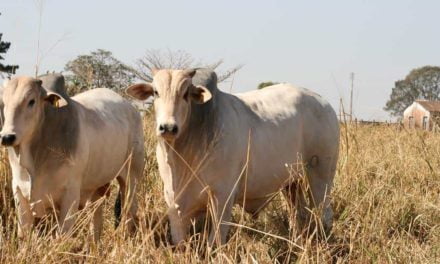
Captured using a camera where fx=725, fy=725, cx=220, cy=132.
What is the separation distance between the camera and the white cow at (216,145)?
15.8 ft

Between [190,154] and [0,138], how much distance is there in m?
1.26

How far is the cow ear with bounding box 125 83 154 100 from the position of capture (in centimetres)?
511

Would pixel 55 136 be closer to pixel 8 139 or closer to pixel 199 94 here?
pixel 8 139

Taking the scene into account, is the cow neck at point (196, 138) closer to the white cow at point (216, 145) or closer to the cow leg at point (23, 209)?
the white cow at point (216, 145)

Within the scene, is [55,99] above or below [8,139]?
above

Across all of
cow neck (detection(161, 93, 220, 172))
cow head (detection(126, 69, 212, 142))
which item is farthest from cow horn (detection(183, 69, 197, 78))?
cow neck (detection(161, 93, 220, 172))

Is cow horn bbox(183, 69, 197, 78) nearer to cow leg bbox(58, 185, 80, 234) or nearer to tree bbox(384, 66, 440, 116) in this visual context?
cow leg bbox(58, 185, 80, 234)

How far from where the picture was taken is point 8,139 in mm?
4801

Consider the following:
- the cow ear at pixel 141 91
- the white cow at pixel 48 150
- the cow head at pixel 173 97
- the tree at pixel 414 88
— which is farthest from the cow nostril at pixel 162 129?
the tree at pixel 414 88

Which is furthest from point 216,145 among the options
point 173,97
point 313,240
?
point 313,240

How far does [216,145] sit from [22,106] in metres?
1.37

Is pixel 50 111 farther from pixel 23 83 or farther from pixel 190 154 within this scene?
pixel 190 154

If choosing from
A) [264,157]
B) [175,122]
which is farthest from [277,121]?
[175,122]

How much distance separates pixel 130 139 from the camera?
686 cm
